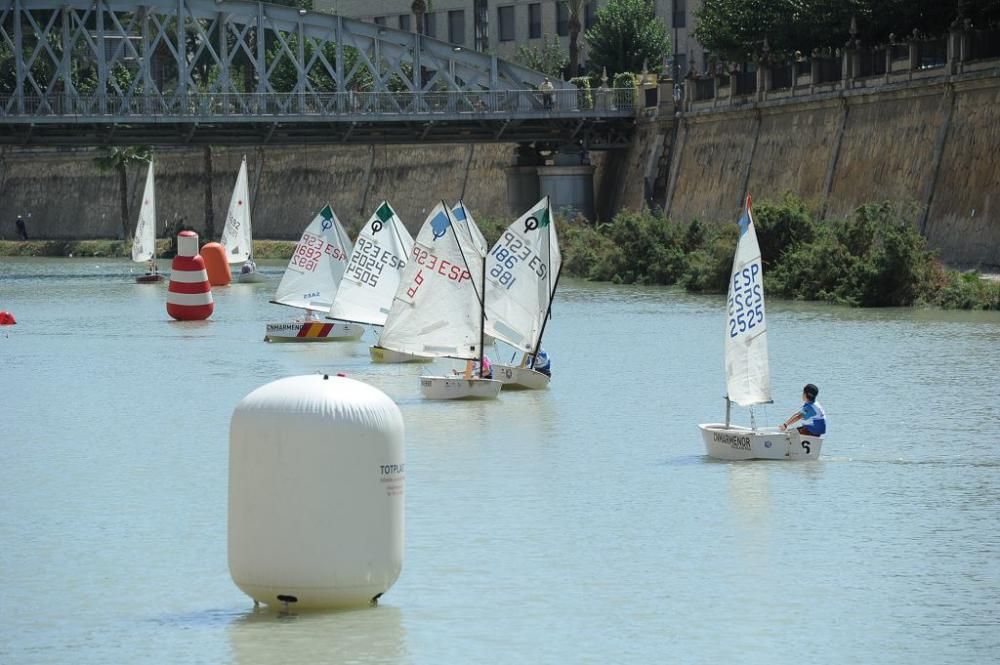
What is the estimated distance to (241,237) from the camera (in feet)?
250

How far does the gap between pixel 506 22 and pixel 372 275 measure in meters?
84.7

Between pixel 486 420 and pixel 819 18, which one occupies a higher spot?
pixel 819 18

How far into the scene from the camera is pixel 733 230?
61.9 meters

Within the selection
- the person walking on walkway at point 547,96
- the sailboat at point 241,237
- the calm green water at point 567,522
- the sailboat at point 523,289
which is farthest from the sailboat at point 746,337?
the person walking on walkway at point 547,96

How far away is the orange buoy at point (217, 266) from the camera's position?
238 ft

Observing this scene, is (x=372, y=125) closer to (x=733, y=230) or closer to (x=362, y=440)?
(x=733, y=230)

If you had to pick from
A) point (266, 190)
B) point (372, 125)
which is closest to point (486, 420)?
point (372, 125)

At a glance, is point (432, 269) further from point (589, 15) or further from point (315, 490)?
point (589, 15)

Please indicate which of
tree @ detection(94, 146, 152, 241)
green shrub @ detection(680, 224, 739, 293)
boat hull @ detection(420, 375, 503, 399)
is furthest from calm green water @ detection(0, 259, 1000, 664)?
tree @ detection(94, 146, 152, 241)

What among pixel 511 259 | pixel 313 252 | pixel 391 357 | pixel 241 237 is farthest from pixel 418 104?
pixel 511 259

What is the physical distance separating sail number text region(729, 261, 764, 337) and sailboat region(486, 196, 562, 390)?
8478mm

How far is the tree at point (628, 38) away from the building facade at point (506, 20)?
5118mm

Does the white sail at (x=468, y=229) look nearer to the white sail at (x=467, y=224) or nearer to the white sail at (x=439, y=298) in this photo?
the white sail at (x=467, y=224)

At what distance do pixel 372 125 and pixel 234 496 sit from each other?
76.9m
